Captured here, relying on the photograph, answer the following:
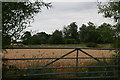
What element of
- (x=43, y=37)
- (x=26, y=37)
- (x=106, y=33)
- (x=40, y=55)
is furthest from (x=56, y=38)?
(x=106, y=33)

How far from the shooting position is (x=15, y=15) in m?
5.56

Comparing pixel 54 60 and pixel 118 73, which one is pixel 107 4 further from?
pixel 54 60

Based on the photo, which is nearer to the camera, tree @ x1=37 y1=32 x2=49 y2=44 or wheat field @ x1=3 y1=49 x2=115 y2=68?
wheat field @ x1=3 y1=49 x2=115 y2=68

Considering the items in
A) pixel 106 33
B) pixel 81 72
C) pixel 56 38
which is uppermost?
pixel 106 33

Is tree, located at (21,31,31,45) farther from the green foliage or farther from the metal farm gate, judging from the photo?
the green foliage

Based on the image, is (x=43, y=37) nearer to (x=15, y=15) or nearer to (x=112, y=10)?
(x=15, y=15)

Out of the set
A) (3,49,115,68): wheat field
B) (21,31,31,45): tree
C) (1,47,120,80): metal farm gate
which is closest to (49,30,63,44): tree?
(3,49,115,68): wheat field

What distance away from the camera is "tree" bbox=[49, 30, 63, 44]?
6.15m

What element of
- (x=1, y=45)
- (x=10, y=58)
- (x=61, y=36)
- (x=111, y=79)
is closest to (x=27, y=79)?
(x=10, y=58)

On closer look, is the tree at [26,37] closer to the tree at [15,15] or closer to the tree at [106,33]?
the tree at [15,15]

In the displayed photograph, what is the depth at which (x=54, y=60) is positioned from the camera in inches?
231

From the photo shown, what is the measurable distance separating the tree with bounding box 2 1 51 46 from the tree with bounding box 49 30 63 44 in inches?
39.4

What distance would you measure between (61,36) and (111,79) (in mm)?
2438

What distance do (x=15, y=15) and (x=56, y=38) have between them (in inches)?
70.4
